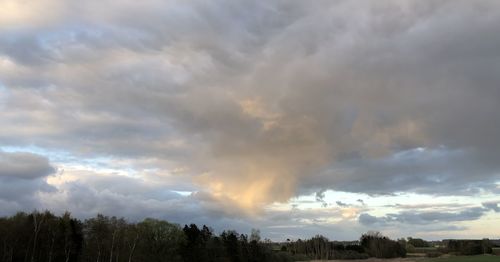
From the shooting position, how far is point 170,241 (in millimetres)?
152125

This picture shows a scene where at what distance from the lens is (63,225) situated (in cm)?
13275

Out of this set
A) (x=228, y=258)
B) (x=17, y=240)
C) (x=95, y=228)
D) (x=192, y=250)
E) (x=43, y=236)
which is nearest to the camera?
(x=17, y=240)

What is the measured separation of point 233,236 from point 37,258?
75129 millimetres

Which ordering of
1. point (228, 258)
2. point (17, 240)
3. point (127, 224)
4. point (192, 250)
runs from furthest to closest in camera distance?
point (228, 258), point (192, 250), point (127, 224), point (17, 240)

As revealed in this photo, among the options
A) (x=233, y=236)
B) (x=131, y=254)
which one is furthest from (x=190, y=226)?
(x=131, y=254)

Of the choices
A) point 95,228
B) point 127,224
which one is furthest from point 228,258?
point 95,228

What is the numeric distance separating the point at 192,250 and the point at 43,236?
→ 5064cm

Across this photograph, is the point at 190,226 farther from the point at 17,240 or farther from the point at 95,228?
the point at 17,240

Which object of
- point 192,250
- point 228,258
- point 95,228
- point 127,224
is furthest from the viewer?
point 228,258

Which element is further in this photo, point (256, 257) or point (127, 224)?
point (256, 257)

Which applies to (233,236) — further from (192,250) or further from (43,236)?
(43,236)

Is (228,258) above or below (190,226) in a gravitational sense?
below

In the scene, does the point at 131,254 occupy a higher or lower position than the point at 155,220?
lower

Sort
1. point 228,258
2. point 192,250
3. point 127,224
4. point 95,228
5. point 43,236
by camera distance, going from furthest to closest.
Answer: point 228,258 → point 192,250 → point 127,224 → point 95,228 → point 43,236
